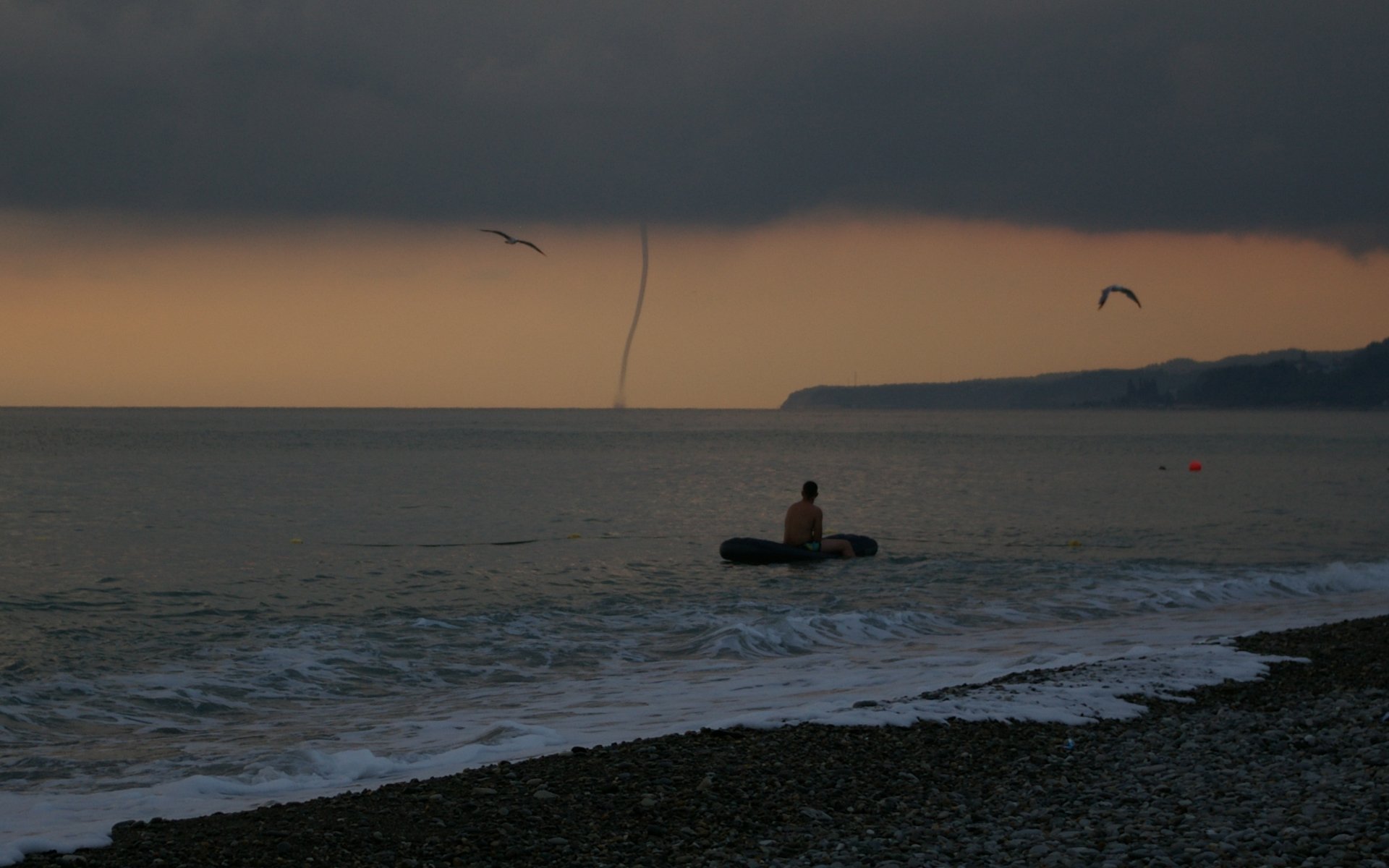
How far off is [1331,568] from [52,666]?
79.2 feet

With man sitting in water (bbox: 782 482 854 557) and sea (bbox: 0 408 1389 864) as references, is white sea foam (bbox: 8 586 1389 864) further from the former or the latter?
man sitting in water (bbox: 782 482 854 557)

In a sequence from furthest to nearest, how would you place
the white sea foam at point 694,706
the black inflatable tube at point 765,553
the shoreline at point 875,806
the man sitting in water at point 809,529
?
the man sitting in water at point 809,529 → the black inflatable tube at point 765,553 → the white sea foam at point 694,706 → the shoreline at point 875,806

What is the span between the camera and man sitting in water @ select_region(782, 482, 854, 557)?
27.6 meters

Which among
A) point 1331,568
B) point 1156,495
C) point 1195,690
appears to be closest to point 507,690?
point 1195,690

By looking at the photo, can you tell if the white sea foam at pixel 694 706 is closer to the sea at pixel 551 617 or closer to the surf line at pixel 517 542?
the sea at pixel 551 617

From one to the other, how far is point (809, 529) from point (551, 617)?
914 centimetres

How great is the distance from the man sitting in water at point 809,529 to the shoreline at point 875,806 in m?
17.2

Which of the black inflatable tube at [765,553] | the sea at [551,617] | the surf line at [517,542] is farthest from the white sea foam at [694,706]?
the surf line at [517,542]

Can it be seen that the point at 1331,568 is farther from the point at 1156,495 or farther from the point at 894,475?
the point at 894,475

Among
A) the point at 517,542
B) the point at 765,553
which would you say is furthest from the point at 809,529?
the point at 517,542

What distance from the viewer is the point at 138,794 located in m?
9.09

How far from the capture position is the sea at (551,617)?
10.8 metres

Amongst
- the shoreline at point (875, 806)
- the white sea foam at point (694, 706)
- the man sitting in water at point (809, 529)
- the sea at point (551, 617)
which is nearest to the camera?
the shoreline at point (875, 806)

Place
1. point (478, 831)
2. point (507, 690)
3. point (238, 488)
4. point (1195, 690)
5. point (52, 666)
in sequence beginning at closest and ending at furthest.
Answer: point (478, 831)
point (1195, 690)
point (507, 690)
point (52, 666)
point (238, 488)
